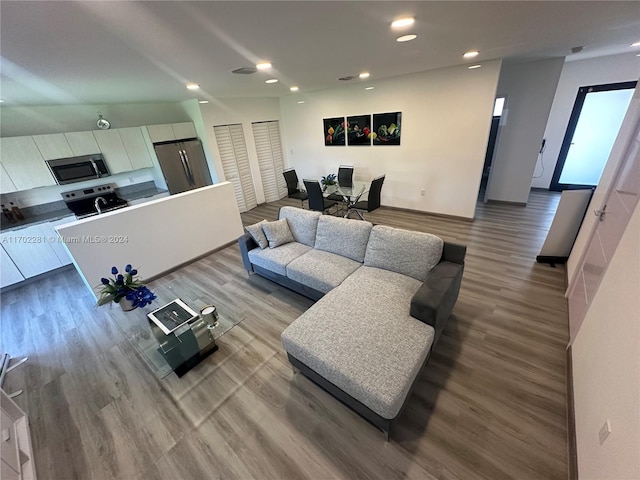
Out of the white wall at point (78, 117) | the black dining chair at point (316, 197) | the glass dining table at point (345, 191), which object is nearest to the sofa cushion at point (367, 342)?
the black dining chair at point (316, 197)

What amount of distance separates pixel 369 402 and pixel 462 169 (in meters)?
4.15

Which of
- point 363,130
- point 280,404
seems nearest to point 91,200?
point 280,404

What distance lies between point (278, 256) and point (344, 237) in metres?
0.82

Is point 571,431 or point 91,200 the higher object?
point 91,200

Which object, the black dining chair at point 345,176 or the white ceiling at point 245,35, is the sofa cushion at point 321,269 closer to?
the white ceiling at point 245,35

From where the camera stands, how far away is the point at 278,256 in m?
2.92

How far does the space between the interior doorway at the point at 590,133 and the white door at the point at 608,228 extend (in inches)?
158

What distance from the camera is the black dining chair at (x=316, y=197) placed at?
4.33 meters

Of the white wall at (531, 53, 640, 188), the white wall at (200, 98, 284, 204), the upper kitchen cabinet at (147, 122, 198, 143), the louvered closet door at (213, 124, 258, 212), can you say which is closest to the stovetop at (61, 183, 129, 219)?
the upper kitchen cabinet at (147, 122, 198, 143)

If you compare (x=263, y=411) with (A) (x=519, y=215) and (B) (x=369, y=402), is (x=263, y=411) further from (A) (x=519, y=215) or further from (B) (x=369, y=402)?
(A) (x=519, y=215)

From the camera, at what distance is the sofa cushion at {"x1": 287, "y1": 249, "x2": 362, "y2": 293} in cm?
247

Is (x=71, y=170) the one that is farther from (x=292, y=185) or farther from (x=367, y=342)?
(x=367, y=342)

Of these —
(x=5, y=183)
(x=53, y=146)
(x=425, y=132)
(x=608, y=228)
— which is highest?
(x=53, y=146)

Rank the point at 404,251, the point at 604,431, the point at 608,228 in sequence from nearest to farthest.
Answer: the point at 604,431 < the point at 608,228 < the point at 404,251
